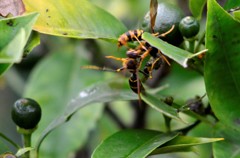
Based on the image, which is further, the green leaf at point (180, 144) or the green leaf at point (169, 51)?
the green leaf at point (180, 144)

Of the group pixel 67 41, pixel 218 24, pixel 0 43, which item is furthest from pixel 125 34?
pixel 67 41

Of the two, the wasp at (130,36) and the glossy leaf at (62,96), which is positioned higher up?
the wasp at (130,36)

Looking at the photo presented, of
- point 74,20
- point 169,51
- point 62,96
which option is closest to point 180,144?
point 169,51

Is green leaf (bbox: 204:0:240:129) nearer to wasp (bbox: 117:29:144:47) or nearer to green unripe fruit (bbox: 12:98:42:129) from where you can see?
wasp (bbox: 117:29:144:47)

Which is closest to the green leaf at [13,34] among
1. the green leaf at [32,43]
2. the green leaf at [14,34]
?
the green leaf at [14,34]

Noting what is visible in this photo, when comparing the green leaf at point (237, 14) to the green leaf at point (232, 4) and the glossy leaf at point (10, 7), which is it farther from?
the glossy leaf at point (10, 7)

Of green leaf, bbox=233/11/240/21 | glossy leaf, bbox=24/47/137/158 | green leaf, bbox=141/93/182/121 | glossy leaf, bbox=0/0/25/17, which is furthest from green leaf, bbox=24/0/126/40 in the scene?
glossy leaf, bbox=24/47/137/158

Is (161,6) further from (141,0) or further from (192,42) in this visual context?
(141,0)
